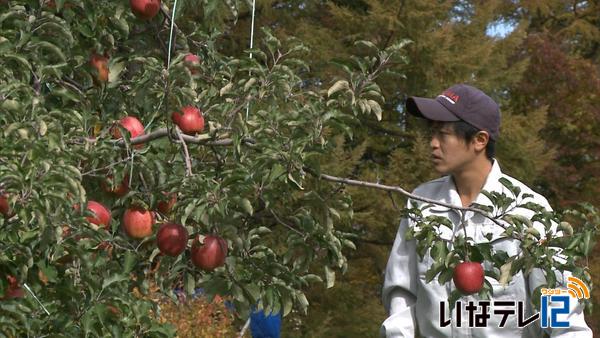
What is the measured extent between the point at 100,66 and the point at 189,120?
560 mm

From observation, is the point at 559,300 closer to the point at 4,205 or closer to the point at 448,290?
the point at 448,290

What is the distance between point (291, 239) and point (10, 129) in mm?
883

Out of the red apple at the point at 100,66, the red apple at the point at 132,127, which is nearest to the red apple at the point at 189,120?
the red apple at the point at 132,127

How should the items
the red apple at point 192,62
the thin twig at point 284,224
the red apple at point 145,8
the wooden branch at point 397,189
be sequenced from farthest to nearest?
the red apple at point 145,8 < the thin twig at point 284,224 < the red apple at point 192,62 < the wooden branch at point 397,189

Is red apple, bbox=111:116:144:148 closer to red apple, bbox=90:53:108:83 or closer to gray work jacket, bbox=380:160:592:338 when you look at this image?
red apple, bbox=90:53:108:83

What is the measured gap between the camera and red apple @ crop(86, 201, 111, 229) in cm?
310

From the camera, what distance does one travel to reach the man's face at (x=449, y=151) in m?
3.29

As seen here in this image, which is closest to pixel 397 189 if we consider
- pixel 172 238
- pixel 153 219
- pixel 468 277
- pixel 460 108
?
pixel 468 277

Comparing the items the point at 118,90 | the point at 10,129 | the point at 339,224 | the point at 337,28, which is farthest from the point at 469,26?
the point at 10,129

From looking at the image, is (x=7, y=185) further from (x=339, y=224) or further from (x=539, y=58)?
(x=539, y=58)

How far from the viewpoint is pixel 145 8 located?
346 centimetres

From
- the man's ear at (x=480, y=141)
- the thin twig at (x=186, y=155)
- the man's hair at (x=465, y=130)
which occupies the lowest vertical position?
the man's ear at (x=480, y=141)

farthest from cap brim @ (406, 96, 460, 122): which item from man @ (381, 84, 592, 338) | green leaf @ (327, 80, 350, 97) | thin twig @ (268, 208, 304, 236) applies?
thin twig @ (268, 208, 304, 236)

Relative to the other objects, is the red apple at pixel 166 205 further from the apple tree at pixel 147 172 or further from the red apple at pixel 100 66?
the red apple at pixel 100 66
